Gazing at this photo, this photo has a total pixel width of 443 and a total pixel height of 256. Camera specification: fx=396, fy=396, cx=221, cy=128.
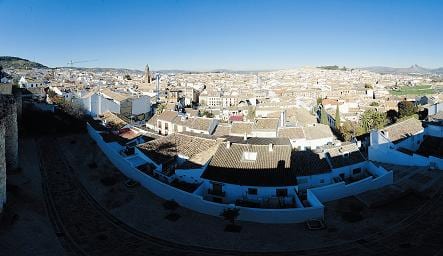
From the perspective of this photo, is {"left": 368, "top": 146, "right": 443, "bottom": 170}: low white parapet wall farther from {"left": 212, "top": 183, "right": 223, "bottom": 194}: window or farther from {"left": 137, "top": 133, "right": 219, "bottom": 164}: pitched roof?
{"left": 212, "top": 183, "right": 223, "bottom": 194}: window

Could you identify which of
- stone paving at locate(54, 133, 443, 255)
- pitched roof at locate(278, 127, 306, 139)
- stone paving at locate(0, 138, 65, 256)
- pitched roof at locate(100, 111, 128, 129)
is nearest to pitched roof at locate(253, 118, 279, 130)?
pitched roof at locate(278, 127, 306, 139)

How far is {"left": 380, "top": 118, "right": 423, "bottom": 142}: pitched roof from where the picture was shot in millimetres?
36844

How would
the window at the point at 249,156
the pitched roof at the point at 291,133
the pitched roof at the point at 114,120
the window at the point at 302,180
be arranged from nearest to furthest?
the window at the point at 249,156, the window at the point at 302,180, the pitched roof at the point at 291,133, the pitched roof at the point at 114,120

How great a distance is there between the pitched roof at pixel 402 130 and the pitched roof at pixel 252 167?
15670 mm

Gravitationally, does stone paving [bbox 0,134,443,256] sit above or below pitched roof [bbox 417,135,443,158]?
below

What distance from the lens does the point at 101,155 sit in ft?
108

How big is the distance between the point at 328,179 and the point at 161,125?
2869 centimetres

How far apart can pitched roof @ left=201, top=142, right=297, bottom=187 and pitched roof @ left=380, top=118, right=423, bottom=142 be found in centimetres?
1567

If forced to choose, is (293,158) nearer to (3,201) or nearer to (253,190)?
(253,190)

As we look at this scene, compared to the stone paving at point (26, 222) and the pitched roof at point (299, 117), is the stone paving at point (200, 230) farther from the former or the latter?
the pitched roof at point (299, 117)

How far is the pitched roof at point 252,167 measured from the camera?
23734 mm

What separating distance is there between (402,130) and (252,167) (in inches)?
811

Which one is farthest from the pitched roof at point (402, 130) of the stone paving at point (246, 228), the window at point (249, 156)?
the window at point (249, 156)

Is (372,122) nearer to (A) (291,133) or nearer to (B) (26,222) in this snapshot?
(A) (291,133)
